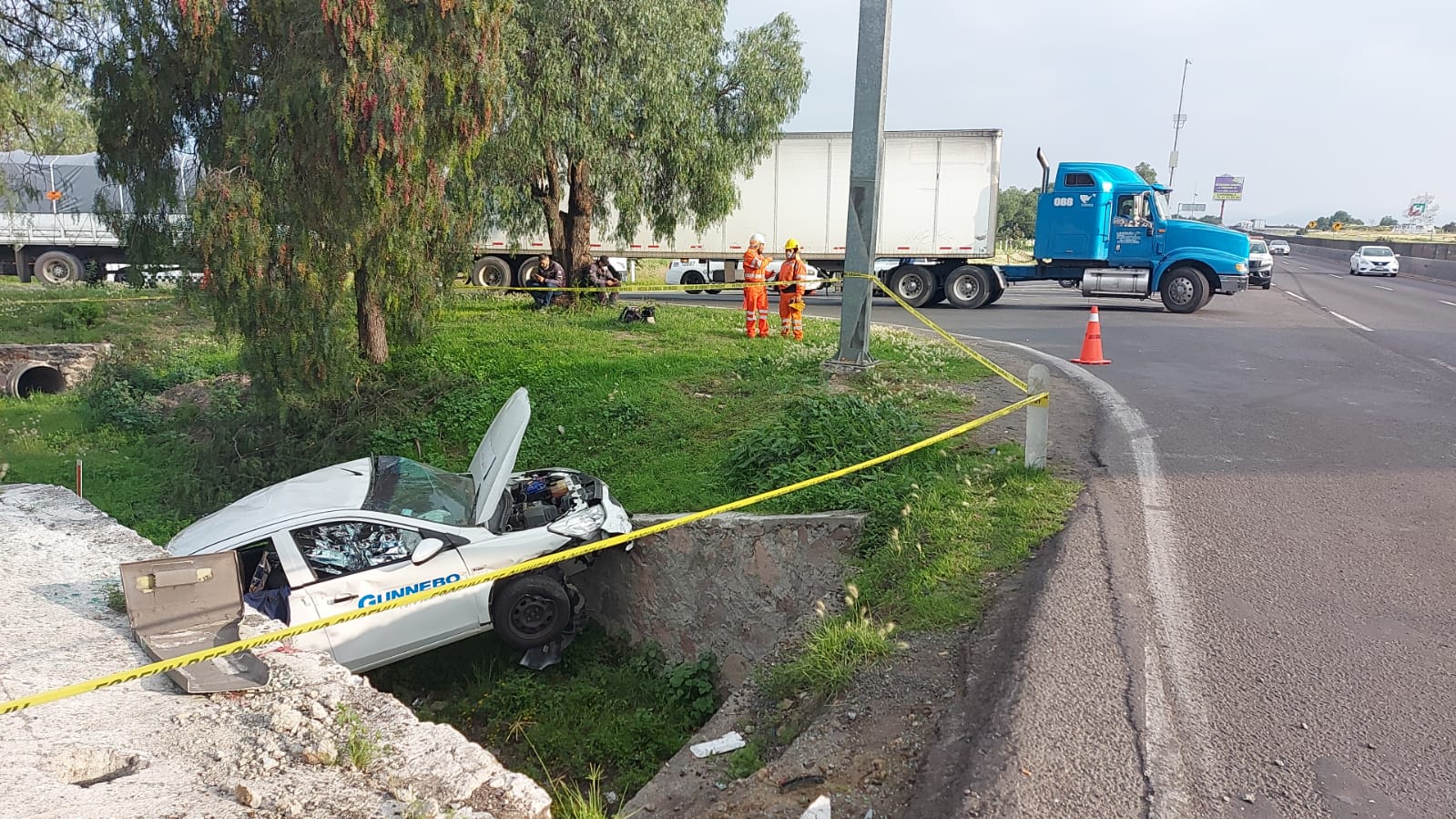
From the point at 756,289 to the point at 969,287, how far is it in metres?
10.5

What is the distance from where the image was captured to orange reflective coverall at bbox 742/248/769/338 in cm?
1323

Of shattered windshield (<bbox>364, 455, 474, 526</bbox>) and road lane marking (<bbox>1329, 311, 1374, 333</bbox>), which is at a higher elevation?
road lane marking (<bbox>1329, 311, 1374, 333</bbox>)

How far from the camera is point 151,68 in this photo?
10.2 meters

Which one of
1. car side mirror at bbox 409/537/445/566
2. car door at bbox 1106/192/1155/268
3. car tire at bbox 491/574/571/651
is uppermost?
car door at bbox 1106/192/1155/268

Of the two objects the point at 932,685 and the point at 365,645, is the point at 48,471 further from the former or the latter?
the point at 932,685

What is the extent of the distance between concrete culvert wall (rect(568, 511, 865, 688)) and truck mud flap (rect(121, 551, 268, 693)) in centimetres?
305

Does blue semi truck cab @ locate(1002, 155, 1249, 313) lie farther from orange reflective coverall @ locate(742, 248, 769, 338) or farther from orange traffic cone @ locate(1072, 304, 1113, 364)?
orange reflective coverall @ locate(742, 248, 769, 338)

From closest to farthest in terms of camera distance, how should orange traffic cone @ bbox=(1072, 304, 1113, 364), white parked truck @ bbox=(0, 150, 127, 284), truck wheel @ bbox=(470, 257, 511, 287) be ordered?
1. orange traffic cone @ bbox=(1072, 304, 1113, 364)
2. truck wheel @ bbox=(470, 257, 511, 287)
3. white parked truck @ bbox=(0, 150, 127, 284)

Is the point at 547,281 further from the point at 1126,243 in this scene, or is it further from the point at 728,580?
the point at 1126,243

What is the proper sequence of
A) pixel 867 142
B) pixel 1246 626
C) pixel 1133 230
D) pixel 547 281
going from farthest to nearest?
pixel 1133 230
pixel 547 281
pixel 867 142
pixel 1246 626

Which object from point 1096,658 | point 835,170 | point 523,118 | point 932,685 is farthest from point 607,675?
point 835,170

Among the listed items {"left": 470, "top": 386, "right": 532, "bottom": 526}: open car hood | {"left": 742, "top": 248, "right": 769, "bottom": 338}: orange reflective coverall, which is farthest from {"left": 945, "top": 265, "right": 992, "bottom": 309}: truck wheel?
{"left": 470, "top": 386, "right": 532, "bottom": 526}: open car hood

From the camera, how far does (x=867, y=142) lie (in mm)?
9742

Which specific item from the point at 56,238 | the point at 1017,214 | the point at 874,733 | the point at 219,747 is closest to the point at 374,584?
the point at 219,747
